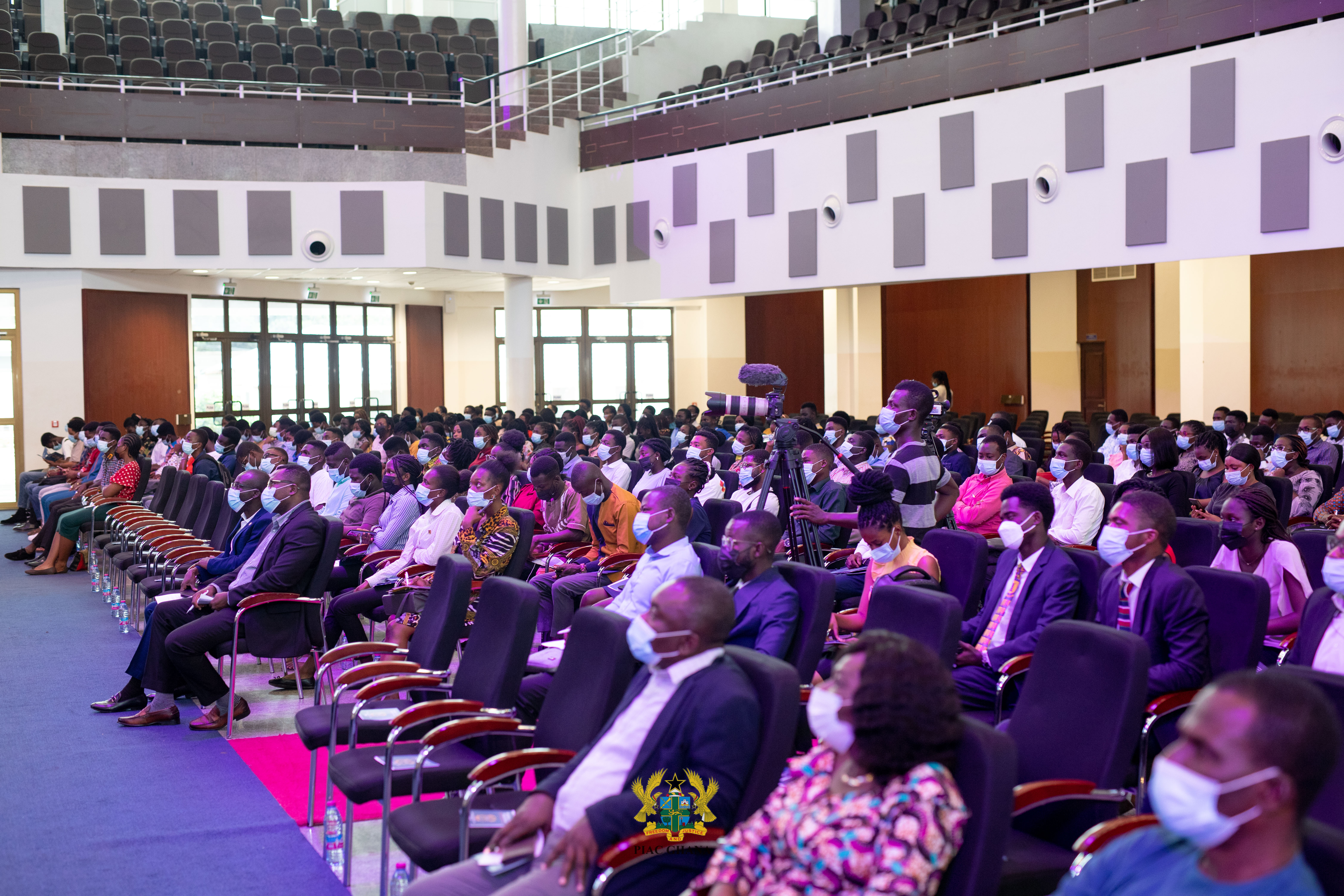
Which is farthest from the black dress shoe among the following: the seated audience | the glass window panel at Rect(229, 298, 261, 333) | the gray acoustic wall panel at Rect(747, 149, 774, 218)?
the glass window panel at Rect(229, 298, 261, 333)

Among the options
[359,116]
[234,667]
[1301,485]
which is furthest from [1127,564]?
[359,116]

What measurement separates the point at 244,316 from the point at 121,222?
11.6 feet

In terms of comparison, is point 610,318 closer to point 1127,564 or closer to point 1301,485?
point 1301,485

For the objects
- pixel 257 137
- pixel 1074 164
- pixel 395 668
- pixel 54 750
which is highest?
pixel 257 137

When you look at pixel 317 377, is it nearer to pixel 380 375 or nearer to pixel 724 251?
pixel 380 375

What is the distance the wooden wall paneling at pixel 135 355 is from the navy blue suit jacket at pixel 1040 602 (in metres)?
14.1

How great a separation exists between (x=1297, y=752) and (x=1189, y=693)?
1937 millimetres

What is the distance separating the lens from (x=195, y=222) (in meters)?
14.9

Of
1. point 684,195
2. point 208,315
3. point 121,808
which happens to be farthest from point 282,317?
point 121,808

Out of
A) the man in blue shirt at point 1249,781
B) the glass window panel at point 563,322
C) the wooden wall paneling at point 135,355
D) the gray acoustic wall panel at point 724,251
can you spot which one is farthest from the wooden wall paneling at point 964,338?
the man in blue shirt at point 1249,781

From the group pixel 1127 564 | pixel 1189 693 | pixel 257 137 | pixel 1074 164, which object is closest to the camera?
pixel 1189 693

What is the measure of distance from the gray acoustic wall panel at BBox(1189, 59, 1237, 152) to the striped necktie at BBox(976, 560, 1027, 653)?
9056 millimetres

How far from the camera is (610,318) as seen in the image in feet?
69.8

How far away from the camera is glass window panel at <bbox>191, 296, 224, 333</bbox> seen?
1741 centimetres
